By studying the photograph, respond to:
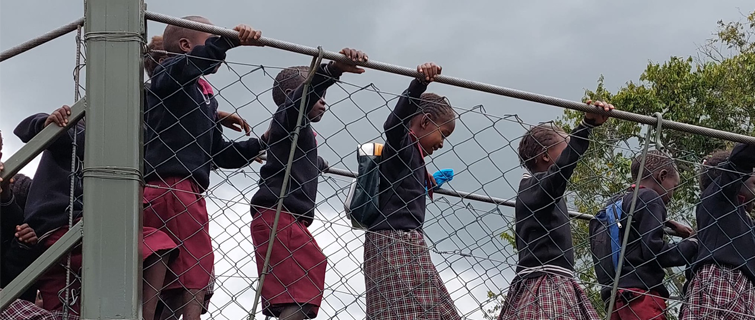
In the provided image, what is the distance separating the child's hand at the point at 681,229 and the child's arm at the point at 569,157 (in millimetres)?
1266

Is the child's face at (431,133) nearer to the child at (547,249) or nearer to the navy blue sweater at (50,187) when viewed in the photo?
the child at (547,249)

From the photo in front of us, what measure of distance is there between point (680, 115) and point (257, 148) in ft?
30.6

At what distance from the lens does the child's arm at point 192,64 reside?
12.3 feet

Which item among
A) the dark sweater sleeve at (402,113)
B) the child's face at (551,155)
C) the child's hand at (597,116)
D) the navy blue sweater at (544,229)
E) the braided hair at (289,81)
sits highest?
the braided hair at (289,81)

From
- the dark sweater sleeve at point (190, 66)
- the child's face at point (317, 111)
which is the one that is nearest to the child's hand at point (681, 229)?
the child's face at point (317, 111)

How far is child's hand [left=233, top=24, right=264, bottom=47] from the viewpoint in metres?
3.59

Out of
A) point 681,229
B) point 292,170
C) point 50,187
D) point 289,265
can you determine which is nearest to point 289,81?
point 292,170

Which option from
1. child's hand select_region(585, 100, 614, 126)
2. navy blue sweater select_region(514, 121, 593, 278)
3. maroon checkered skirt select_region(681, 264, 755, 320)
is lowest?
maroon checkered skirt select_region(681, 264, 755, 320)

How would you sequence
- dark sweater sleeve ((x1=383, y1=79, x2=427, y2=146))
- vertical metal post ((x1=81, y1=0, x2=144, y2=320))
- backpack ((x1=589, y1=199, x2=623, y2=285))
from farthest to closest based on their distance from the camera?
backpack ((x1=589, y1=199, x2=623, y2=285)), dark sweater sleeve ((x1=383, y1=79, x2=427, y2=146)), vertical metal post ((x1=81, y1=0, x2=144, y2=320))

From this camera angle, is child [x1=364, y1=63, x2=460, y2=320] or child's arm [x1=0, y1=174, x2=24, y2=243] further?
child [x1=364, y1=63, x2=460, y2=320]

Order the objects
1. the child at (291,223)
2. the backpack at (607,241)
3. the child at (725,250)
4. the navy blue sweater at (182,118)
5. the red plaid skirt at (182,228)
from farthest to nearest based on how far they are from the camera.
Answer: the backpack at (607,241) < the child at (725,250) < the child at (291,223) < the red plaid skirt at (182,228) < the navy blue sweater at (182,118)

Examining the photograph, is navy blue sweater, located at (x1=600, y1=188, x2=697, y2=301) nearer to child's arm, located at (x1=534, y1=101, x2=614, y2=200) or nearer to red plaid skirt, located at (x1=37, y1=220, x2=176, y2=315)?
child's arm, located at (x1=534, y1=101, x2=614, y2=200)

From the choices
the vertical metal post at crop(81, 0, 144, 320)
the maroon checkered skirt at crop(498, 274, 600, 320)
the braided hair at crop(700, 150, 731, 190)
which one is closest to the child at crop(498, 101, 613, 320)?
the maroon checkered skirt at crop(498, 274, 600, 320)

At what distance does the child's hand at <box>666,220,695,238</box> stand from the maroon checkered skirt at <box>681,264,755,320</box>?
0.57m
